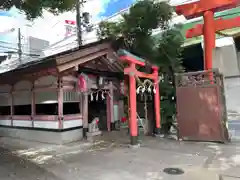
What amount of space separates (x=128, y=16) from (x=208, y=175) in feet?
24.3

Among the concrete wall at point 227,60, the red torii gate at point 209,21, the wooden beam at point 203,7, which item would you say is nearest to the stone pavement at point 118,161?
the red torii gate at point 209,21

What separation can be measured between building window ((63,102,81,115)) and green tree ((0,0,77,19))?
4320 mm

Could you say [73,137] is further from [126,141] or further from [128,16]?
[128,16]

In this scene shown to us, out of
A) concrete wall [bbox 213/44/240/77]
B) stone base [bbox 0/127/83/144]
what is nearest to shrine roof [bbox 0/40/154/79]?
stone base [bbox 0/127/83/144]

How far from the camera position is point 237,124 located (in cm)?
1138

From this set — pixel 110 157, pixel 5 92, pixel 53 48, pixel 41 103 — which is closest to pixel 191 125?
pixel 110 157

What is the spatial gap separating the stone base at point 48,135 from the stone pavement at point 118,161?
44 cm

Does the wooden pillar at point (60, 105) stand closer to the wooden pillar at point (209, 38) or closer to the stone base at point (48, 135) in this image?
Result: the stone base at point (48, 135)

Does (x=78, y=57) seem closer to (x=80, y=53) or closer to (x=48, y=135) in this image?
(x=80, y=53)

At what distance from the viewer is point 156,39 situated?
9.98 m

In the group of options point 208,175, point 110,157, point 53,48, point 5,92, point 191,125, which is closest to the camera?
point 208,175

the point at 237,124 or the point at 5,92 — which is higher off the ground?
the point at 5,92

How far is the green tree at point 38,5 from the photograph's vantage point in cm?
507

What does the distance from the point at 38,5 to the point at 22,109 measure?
6.59 meters
